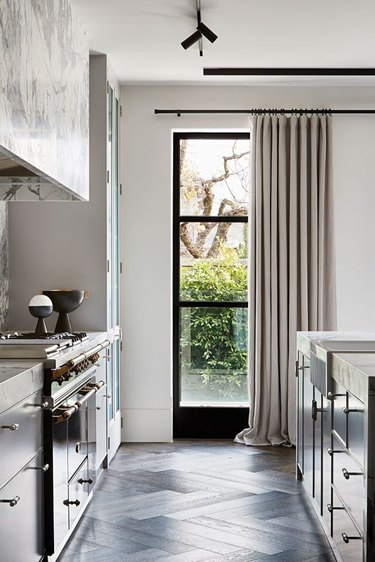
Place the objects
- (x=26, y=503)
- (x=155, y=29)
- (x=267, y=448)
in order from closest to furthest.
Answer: (x=26, y=503)
(x=155, y=29)
(x=267, y=448)

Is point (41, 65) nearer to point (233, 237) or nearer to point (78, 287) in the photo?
point (78, 287)

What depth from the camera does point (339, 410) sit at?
10.6 feet

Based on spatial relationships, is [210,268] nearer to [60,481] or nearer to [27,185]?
[27,185]

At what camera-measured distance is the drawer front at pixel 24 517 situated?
2.62 meters

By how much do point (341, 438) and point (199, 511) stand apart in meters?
1.39

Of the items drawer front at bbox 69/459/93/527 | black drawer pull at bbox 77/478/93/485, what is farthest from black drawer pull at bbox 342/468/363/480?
black drawer pull at bbox 77/478/93/485

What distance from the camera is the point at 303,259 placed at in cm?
592

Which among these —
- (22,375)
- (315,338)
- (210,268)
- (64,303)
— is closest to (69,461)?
(22,375)

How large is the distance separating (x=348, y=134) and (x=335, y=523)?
3.56 m

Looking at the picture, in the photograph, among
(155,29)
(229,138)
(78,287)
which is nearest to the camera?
(155,29)

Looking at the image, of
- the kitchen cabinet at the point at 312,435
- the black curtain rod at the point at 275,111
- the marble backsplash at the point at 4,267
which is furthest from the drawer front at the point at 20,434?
the black curtain rod at the point at 275,111

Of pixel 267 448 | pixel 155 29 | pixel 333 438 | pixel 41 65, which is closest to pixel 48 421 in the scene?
pixel 333 438

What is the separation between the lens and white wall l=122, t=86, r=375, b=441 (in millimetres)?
6070

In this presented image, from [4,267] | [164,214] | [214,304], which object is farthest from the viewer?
[214,304]
